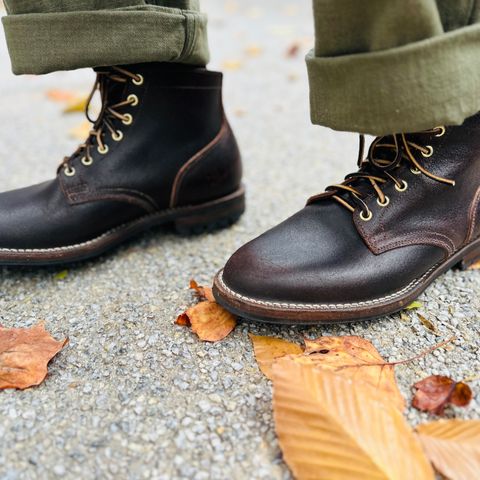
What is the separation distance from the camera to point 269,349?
3.46 feet

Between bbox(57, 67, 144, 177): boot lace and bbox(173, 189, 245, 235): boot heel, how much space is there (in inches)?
11.5

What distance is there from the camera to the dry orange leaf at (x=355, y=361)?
0.94 m

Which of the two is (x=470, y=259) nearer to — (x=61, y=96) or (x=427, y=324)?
(x=427, y=324)

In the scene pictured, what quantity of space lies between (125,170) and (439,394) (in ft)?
2.93

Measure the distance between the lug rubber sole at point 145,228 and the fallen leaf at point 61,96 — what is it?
5.82ft

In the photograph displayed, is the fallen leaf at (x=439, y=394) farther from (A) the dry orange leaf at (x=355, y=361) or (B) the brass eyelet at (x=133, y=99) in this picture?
(B) the brass eyelet at (x=133, y=99)

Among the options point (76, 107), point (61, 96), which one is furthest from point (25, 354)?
point (61, 96)

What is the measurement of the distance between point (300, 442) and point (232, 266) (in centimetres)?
39

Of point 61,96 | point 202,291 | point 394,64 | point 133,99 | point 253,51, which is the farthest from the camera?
point 253,51

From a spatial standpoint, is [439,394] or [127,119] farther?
[127,119]

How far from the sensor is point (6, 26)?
1251mm

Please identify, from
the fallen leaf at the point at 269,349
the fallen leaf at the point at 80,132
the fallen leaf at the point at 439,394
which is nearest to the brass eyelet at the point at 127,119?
the fallen leaf at the point at 269,349

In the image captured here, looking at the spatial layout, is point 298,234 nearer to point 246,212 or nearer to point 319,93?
point 319,93

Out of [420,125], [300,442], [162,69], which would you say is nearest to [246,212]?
[162,69]
